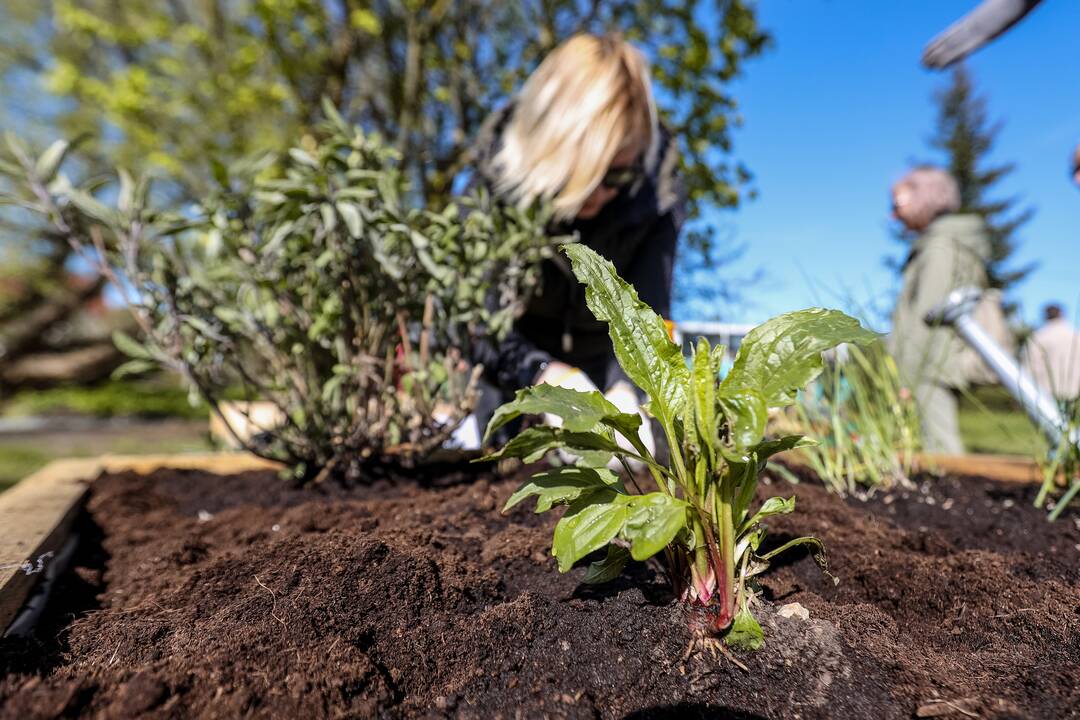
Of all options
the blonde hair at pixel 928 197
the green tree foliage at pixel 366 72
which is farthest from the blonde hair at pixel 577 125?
the green tree foliage at pixel 366 72

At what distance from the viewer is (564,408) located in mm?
859

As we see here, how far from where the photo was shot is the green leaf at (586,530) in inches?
31.4

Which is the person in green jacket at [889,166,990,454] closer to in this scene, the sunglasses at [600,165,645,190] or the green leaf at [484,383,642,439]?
the sunglasses at [600,165,645,190]

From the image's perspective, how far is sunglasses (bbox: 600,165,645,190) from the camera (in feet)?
6.94

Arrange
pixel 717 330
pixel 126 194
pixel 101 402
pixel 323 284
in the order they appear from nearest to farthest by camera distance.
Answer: pixel 126 194 → pixel 323 284 → pixel 717 330 → pixel 101 402

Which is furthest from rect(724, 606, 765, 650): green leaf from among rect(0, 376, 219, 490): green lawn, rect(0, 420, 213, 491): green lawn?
rect(0, 376, 219, 490): green lawn

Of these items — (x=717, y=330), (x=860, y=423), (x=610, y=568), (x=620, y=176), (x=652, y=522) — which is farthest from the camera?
(x=717, y=330)

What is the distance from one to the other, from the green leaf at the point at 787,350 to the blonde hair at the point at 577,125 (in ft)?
3.73

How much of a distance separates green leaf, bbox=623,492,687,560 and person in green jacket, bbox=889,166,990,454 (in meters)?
2.50

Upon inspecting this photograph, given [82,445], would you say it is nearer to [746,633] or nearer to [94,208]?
[94,208]

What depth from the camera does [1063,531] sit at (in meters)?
1.53

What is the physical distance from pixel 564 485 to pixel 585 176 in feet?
4.41

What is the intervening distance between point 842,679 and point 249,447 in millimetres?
1586

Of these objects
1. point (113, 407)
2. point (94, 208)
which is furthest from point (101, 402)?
point (94, 208)
